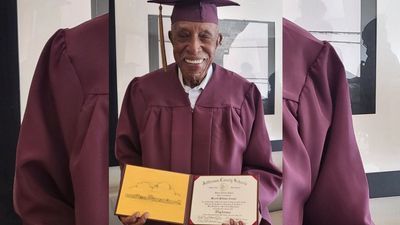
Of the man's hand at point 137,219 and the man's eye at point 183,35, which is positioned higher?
the man's eye at point 183,35

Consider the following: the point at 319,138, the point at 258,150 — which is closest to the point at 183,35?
the point at 258,150

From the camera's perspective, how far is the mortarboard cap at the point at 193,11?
2.83 ft

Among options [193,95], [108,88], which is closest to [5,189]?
[108,88]

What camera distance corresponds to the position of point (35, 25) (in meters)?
0.93

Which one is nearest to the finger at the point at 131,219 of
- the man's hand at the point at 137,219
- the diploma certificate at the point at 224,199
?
the man's hand at the point at 137,219

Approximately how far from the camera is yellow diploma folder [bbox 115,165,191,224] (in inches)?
34.5

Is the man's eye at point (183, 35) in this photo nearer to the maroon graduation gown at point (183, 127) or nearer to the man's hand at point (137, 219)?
the maroon graduation gown at point (183, 127)

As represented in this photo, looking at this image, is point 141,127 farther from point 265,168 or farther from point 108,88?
point 265,168

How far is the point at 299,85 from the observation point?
107 cm

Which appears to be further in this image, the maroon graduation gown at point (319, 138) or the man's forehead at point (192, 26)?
the maroon graduation gown at point (319, 138)

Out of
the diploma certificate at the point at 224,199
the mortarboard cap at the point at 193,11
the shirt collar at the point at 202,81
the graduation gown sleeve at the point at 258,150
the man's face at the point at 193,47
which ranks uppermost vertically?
the mortarboard cap at the point at 193,11

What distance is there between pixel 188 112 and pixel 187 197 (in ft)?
0.54

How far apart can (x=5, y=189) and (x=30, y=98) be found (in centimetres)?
Result: 20

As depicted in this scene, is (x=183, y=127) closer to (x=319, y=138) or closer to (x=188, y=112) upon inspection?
(x=188, y=112)
